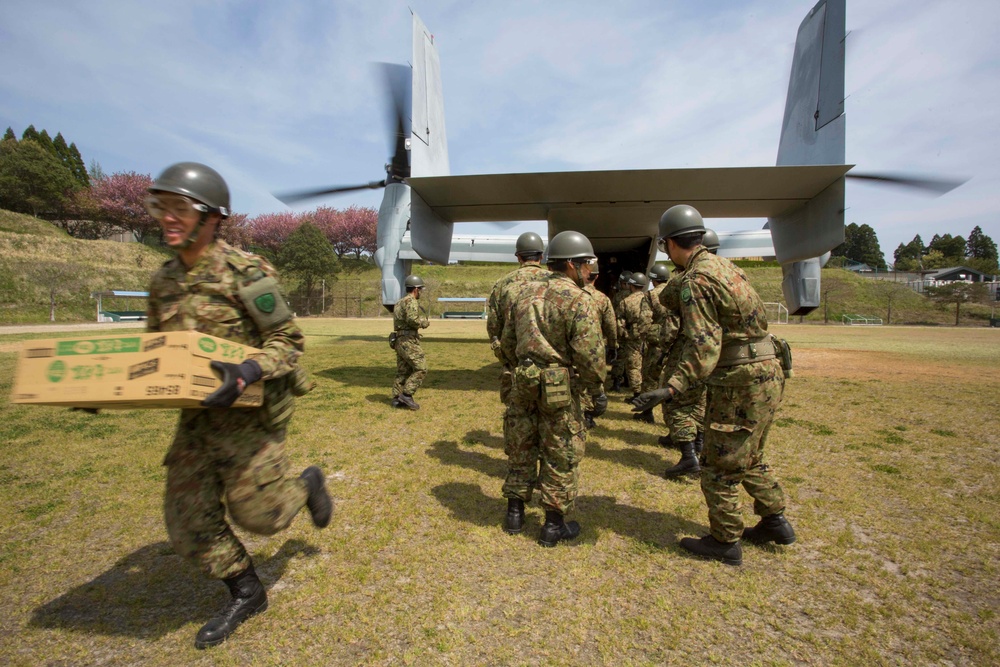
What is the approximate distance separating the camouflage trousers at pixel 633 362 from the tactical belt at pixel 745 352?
4471 millimetres

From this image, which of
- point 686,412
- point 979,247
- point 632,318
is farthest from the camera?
point 979,247

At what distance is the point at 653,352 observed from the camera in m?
6.23

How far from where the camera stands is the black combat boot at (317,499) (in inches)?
104

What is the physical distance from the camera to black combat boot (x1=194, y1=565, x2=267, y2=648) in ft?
7.74

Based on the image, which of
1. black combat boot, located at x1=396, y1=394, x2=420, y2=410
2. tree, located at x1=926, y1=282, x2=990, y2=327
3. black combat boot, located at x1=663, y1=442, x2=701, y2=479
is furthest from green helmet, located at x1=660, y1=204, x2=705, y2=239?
tree, located at x1=926, y1=282, x2=990, y2=327

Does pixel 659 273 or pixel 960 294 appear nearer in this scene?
pixel 659 273

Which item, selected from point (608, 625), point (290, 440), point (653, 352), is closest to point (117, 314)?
point (290, 440)

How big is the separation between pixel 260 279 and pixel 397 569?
76.8 inches

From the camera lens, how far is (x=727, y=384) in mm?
3090

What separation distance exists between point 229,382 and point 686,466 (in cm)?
414

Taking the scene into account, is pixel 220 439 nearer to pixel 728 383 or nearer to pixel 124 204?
pixel 728 383

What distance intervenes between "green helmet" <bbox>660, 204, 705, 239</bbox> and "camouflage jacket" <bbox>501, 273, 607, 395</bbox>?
0.74 metres

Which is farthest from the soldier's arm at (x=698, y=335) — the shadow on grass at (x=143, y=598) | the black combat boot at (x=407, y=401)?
the black combat boot at (x=407, y=401)

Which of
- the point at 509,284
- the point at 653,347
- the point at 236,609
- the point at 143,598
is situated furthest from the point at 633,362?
the point at 143,598
